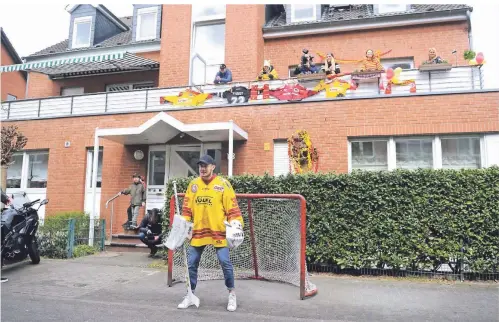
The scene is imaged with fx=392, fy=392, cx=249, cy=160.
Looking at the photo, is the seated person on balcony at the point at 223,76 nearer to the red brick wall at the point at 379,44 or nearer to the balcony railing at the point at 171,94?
the balcony railing at the point at 171,94

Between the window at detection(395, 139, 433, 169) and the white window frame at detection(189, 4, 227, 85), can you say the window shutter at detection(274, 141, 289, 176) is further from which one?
the white window frame at detection(189, 4, 227, 85)

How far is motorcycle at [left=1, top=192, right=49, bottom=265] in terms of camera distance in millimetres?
7377

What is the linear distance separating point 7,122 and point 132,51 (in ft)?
18.2

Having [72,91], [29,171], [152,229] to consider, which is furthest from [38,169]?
[152,229]

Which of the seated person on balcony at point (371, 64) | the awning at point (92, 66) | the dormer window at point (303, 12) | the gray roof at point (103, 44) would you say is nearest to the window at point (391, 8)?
the dormer window at point (303, 12)

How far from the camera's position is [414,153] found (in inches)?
403

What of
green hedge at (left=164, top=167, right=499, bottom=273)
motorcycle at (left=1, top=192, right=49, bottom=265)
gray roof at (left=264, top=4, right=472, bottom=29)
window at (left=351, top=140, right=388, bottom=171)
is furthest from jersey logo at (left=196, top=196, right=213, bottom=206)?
gray roof at (left=264, top=4, right=472, bottom=29)

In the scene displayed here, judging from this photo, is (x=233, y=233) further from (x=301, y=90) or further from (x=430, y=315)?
(x=301, y=90)

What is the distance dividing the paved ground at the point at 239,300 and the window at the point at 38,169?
6.31 metres

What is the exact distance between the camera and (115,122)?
12.8 metres

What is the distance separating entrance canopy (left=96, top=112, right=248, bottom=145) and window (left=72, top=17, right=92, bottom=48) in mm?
8531

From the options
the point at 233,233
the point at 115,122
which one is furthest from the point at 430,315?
the point at 115,122

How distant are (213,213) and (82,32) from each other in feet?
54.6

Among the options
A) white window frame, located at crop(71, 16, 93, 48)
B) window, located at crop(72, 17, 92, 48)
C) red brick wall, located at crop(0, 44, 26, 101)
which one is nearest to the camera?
white window frame, located at crop(71, 16, 93, 48)
